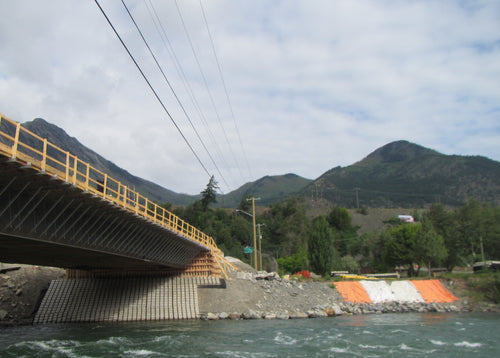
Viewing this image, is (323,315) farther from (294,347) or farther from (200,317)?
(294,347)

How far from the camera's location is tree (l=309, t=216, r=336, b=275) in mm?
64062

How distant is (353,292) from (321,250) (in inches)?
677

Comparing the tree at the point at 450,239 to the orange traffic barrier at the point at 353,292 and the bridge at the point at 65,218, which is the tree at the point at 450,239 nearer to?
the orange traffic barrier at the point at 353,292

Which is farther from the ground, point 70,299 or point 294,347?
point 70,299

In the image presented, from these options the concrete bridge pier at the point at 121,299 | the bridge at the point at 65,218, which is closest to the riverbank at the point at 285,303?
the concrete bridge pier at the point at 121,299

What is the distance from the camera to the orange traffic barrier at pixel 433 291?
160 ft

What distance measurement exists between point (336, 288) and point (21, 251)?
114ft

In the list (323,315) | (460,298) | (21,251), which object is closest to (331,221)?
(460,298)

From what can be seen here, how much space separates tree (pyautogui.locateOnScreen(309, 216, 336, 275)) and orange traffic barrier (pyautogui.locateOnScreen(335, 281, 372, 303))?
1428cm

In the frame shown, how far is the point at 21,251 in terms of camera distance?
22.8m

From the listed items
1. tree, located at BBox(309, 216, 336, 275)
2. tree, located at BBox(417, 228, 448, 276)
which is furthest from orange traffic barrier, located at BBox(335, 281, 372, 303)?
tree, located at BBox(417, 228, 448, 276)

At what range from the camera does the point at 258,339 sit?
2433 cm

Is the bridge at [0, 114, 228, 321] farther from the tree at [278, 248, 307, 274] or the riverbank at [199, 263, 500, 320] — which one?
the tree at [278, 248, 307, 274]

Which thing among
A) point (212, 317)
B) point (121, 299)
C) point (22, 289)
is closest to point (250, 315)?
point (212, 317)
